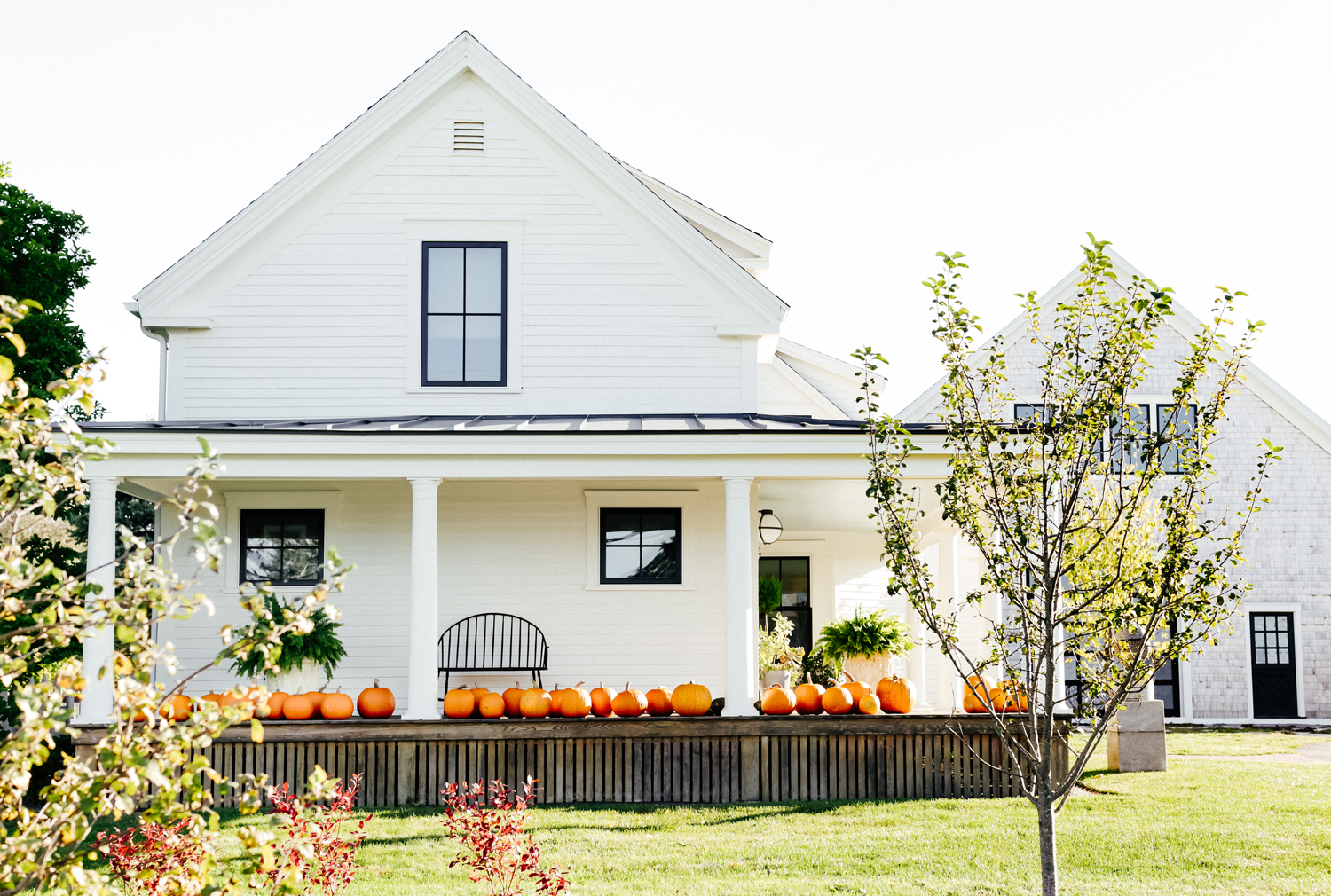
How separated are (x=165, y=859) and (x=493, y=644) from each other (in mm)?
7041

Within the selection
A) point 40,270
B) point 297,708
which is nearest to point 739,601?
point 297,708

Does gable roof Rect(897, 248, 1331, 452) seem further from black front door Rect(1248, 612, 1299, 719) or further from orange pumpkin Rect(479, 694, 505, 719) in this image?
orange pumpkin Rect(479, 694, 505, 719)

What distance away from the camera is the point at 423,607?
992 cm

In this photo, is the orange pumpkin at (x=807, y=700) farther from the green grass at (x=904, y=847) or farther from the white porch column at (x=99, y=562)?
the white porch column at (x=99, y=562)

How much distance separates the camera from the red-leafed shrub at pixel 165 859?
3150mm

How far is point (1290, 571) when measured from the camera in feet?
63.6

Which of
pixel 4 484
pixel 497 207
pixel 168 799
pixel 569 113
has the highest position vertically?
pixel 569 113

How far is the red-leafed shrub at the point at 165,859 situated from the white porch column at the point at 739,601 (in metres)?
4.57

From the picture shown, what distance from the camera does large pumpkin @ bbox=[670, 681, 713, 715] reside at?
32.5 feet

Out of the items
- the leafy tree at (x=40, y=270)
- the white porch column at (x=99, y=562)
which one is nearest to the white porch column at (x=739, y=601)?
the white porch column at (x=99, y=562)

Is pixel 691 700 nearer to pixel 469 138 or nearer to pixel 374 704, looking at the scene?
pixel 374 704

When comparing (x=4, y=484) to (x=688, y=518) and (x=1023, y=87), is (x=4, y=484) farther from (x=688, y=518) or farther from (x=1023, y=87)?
(x=1023, y=87)

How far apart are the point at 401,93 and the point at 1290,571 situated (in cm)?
1578

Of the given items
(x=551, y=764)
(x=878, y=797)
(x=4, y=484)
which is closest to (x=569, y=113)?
(x=551, y=764)
